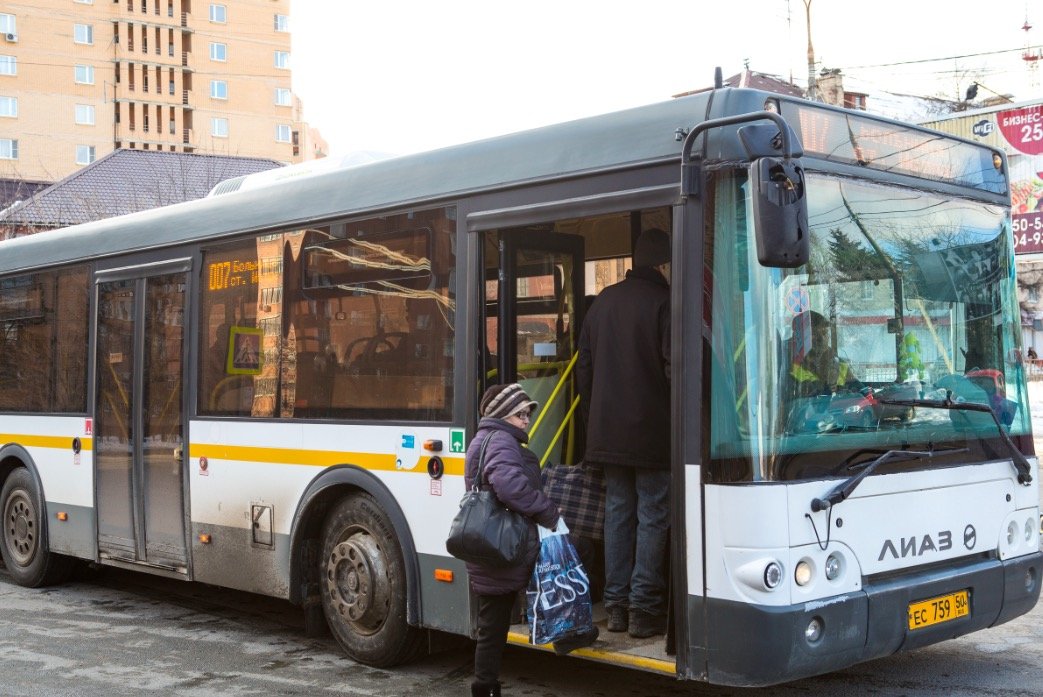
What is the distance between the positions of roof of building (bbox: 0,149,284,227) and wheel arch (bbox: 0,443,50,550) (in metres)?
34.3

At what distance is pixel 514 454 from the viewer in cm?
559

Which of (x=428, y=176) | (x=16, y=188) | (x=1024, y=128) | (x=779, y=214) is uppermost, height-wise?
(x=16, y=188)

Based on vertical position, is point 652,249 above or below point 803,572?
above

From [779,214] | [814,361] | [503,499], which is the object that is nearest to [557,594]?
[503,499]

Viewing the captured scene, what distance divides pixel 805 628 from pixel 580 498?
164 centimetres

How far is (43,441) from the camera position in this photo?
9891 mm

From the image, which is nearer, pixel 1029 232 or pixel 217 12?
pixel 1029 232

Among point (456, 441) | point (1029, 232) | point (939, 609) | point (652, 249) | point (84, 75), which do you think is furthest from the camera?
point (84, 75)

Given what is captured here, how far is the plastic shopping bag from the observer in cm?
559

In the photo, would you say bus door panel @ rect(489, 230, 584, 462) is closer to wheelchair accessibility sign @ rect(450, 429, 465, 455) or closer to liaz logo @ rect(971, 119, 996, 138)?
wheelchair accessibility sign @ rect(450, 429, 465, 455)

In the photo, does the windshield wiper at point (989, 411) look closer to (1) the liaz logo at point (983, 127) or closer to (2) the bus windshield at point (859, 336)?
(2) the bus windshield at point (859, 336)

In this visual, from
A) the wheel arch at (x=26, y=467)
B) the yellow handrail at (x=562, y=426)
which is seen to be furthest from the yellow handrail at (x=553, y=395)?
the wheel arch at (x=26, y=467)

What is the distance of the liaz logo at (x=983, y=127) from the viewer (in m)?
27.8

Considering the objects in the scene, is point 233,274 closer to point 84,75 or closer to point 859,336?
point 859,336
